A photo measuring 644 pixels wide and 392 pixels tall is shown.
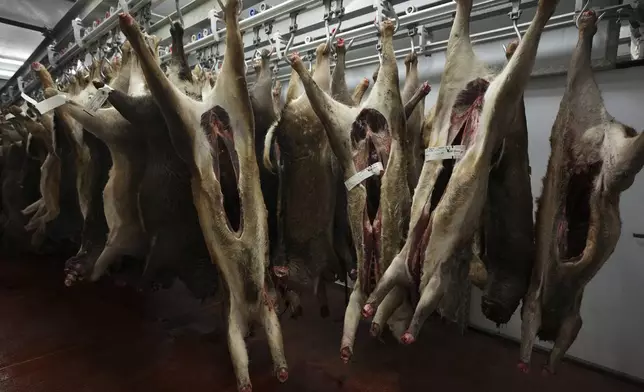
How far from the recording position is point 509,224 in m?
1.20

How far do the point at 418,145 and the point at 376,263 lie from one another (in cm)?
62

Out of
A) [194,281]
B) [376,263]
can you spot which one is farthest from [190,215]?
[376,263]

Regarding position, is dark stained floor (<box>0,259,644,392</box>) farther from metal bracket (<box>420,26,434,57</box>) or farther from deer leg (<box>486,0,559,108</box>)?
metal bracket (<box>420,26,434,57</box>)

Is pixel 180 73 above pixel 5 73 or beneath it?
beneath

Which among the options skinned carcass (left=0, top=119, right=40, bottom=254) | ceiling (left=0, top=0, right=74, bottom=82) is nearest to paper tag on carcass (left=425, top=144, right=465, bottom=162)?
skinned carcass (left=0, top=119, right=40, bottom=254)

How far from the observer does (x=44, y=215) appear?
Answer: 6.98ft

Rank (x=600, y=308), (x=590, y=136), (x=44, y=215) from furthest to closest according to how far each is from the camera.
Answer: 1. (x=44, y=215)
2. (x=600, y=308)
3. (x=590, y=136)

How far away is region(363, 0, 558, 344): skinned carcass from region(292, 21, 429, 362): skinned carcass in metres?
0.10

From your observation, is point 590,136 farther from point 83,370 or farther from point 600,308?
point 83,370

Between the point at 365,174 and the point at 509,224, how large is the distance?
471 millimetres

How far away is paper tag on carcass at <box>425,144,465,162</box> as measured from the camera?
1.07 meters

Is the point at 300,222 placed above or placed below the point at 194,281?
above

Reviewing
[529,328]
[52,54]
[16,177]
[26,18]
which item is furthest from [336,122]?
[26,18]

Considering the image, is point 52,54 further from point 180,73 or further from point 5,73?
point 5,73
